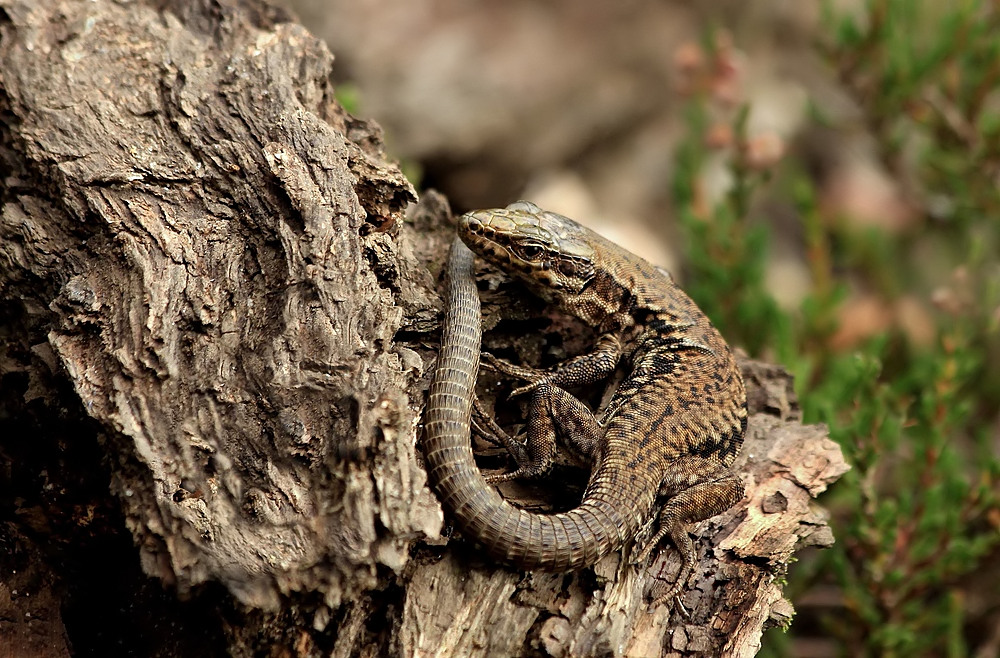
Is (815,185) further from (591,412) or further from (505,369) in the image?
(505,369)

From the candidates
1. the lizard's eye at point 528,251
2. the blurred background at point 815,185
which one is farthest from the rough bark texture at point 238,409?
the blurred background at point 815,185

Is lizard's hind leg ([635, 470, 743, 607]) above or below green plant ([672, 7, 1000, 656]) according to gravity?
below

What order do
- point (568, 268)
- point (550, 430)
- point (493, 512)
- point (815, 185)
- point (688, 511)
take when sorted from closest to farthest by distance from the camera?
point (493, 512) < point (688, 511) < point (550, 430) < point (568, 268) < point (815, 185)

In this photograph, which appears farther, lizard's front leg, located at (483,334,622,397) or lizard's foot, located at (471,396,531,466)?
lizard's front leg, located at (483,334,622,397)

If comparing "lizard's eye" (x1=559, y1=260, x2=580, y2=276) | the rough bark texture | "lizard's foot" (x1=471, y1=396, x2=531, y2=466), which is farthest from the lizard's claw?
"lizard's eye" (x1=559, y1=260, x2=580, y2=276)

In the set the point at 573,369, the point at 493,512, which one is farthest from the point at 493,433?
the point at 493,512

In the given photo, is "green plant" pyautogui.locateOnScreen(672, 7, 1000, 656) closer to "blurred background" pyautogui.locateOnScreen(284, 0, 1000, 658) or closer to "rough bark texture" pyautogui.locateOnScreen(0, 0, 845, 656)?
"blurred background" pyautogui.locateOnScreen(284, 0, 1000, 658)
